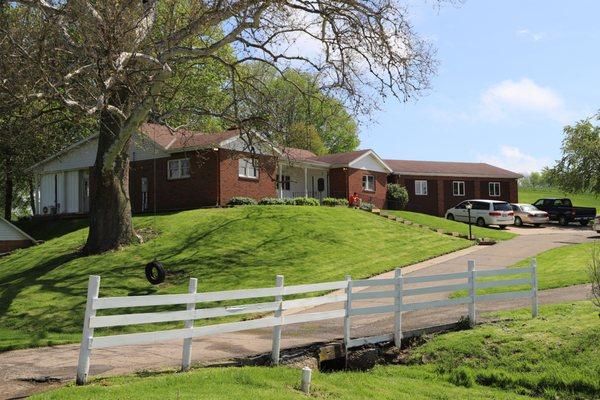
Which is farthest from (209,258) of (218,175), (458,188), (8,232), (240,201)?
(458,188)

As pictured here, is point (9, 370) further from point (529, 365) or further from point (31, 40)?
point (31, 40)

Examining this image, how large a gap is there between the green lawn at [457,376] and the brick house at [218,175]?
1595cm

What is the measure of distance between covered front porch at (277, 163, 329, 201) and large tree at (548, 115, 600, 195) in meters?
24.2

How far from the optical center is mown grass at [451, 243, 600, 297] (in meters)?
15.6

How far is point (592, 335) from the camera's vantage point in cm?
966

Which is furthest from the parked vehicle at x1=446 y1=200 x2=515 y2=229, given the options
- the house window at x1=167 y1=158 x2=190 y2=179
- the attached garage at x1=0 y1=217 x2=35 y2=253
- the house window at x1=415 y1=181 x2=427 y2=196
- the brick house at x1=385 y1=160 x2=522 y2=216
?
the attached garage at x1=0 y1=217 x2=35 y2=253

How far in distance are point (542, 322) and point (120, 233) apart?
1637cm

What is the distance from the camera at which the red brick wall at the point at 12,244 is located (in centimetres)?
2869

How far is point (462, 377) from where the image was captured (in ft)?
29.8

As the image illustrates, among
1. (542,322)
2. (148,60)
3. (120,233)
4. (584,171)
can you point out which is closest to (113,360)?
(542,322)

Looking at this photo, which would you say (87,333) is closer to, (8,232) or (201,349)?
(201,349)

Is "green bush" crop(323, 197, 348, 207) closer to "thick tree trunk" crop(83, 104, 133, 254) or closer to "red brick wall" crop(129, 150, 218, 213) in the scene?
"red brick wall" crop(129, 150, 218, 213)

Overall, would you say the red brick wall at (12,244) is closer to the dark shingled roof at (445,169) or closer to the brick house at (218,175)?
the brick house at (218,175)

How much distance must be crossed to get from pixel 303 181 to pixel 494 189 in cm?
1797
